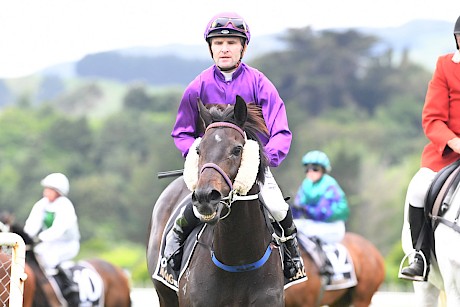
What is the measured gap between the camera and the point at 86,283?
15.2 m

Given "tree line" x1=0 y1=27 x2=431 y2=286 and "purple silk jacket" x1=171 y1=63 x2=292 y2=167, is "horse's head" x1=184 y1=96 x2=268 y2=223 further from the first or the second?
"tree line" x1=0 y1=27 x2=431 y2=286

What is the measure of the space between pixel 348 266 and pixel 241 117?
845 cm

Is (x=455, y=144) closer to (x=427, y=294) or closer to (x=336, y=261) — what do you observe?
(x=427, y=294)

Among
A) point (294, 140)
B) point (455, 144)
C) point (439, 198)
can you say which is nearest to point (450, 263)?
point (439, 198)

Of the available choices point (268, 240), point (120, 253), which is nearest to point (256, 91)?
point (268, 240)

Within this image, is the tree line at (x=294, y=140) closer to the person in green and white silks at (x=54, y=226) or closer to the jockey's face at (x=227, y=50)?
the person in green and white silks at (x=54, y=226)

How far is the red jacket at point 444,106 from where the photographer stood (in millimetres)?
9008

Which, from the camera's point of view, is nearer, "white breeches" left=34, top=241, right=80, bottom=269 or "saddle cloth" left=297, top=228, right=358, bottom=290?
"saddle cloth" left=297, top=228, right=358, bottom=290

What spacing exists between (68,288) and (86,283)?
1.61 feet

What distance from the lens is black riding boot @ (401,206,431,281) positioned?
8.83 m

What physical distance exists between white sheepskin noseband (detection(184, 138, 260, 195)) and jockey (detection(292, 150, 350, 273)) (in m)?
7.69

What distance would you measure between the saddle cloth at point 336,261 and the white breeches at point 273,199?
654cm

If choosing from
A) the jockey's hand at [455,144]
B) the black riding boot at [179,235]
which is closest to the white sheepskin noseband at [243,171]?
the black riding boot at [179,235]

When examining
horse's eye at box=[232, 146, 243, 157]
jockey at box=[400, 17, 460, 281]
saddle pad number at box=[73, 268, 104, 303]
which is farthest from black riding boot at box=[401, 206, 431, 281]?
saddle pad number at box=[73, 268, 104, 303]
